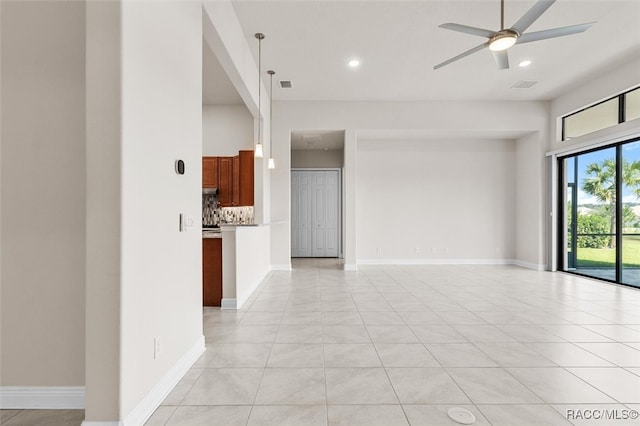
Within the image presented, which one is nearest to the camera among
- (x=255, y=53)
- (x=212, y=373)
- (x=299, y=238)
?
(x=212, y=373)

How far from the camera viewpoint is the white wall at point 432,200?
315 inches

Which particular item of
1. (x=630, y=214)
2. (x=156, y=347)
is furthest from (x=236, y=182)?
(x=630, y=214)

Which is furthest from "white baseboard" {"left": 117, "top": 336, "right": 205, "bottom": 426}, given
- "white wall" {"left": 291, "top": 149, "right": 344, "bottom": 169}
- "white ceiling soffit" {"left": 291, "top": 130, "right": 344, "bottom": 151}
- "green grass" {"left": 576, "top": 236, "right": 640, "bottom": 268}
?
"white wall" {"left": 291, "top": 149, "right": 344, "bottom": 169}

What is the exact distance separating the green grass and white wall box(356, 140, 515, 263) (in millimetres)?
1578

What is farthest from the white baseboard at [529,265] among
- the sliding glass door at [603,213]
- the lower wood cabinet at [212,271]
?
the lower wood cabinet at [212,271]

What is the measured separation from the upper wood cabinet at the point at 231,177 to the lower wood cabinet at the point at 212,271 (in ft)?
8.53

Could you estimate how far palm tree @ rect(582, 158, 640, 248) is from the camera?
541 cm

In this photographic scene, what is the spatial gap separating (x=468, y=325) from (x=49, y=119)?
153 inches

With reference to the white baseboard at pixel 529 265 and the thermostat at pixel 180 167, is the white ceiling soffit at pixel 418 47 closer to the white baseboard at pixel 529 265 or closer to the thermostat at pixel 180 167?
the thermostat at pixel 180 167

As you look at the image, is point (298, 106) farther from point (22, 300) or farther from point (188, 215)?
point (22, 300)

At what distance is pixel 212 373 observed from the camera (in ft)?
7.91

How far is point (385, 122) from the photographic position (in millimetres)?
7215

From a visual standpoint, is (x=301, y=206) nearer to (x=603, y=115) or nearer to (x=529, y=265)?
(x=529, y=265)

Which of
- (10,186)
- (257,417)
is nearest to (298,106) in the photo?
(10,186)
